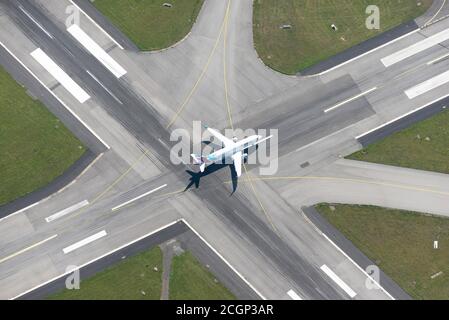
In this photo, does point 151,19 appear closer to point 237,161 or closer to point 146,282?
point 237,161

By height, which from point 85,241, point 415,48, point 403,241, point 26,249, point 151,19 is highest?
point 151,19

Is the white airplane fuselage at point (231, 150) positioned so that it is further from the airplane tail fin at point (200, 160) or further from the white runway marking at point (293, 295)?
the white runway marking at point (293, 295)

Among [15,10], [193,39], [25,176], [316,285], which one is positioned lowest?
[316,285]

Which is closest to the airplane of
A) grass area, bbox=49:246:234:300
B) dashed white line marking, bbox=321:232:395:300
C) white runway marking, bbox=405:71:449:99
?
grass area, bbox=49:246:234:300

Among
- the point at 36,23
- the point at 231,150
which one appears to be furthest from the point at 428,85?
the point at 36,23

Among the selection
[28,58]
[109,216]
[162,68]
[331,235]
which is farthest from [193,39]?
[331,235]

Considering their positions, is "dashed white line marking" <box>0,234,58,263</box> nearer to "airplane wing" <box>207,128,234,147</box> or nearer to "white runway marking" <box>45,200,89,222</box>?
"white runway marking" <box>45,200,89,222</box>
